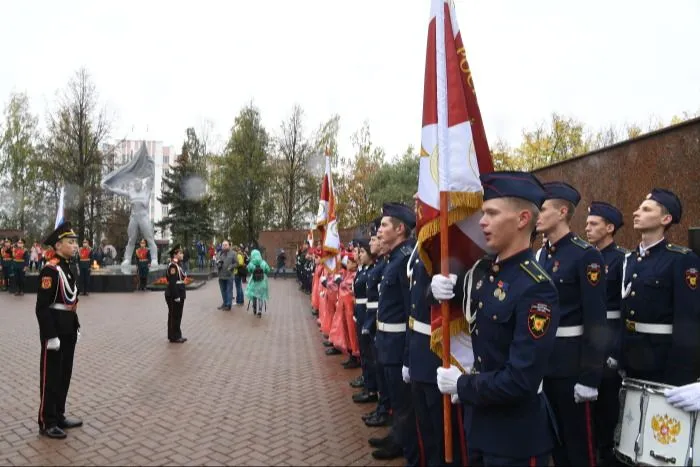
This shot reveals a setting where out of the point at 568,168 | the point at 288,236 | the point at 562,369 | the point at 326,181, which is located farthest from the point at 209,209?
the point at 562,369

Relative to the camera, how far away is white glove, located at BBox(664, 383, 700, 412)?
298 cm

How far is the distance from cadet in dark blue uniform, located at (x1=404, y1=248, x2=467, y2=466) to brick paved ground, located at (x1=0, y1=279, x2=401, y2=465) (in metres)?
1.08

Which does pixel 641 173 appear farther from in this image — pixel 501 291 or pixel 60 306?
pixel 60 306

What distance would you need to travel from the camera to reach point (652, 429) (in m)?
3.19

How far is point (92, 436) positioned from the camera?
531cm

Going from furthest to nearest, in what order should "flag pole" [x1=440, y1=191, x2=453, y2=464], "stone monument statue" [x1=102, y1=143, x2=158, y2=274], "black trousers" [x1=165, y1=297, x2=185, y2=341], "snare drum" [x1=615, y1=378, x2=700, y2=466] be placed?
"stone monument statue" [x1=102, y1=143, x2=158, y2=274]
"black trousers" [x1=165, y1=297, x2=185, y2=341]
"snare drum" [x1=615, y1=378, x2=700, y2=466]
"flag pole" [x1=440, y1=191, x2=453, y2=464]

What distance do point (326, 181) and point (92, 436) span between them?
24.2ft

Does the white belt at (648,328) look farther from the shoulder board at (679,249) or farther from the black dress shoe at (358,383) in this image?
the black dress shoe at (358,383)

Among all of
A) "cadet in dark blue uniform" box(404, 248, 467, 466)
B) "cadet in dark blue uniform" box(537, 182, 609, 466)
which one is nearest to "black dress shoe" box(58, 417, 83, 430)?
"cadet in dark blue uniform" box(404, 248, 467, 466)

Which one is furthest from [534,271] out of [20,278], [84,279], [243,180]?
[243,180]

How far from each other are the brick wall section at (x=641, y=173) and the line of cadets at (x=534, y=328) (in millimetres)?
1483

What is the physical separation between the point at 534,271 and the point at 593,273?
135cm

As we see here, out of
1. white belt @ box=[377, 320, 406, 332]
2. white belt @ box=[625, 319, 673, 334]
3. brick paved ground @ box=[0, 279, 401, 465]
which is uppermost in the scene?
white belt @ box=[625, 319, 673, 334]

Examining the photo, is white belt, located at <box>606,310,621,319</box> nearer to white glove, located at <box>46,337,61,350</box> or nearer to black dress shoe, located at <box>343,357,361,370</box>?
black dress shoe, located at <box>343,357,361,370</box>
